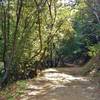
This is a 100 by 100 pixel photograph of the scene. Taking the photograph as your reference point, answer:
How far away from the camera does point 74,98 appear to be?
484 inches

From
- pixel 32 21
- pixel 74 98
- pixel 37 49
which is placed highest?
pixel 32 21

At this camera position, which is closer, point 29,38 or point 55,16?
point 29,38

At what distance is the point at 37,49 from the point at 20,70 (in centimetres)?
192

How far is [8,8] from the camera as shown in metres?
15.6

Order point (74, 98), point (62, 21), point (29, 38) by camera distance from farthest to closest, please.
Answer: point (62, 21) < point (29, 38) < point (74, 98)

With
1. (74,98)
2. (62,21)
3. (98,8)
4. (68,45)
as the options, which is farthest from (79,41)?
(74,98)

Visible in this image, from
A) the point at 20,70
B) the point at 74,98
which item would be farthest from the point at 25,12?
the point at 74,98

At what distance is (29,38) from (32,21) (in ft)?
4.08

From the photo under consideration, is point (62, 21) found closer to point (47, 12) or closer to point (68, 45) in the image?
point (47, 12)

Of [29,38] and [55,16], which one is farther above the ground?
[55,16]

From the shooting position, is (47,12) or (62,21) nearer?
(47,12)

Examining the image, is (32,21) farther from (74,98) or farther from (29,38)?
Result: (74,98)

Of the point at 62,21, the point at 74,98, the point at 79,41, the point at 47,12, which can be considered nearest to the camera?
the point at 74,98

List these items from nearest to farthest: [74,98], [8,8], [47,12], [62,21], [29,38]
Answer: [74,98], [8,8], [29,38], [47,12], [62,21]
